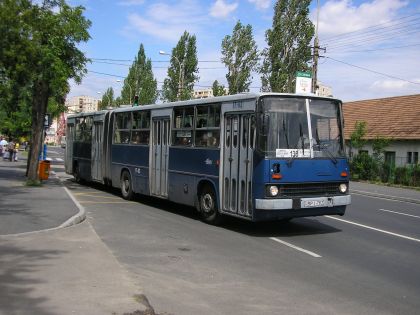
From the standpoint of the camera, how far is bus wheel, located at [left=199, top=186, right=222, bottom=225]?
12062 mm

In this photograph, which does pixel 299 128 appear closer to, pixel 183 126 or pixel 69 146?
pixel 183 126

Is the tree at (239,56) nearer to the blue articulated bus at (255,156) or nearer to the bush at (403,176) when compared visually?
the bush at (403,176)

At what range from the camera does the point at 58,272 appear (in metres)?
7.06

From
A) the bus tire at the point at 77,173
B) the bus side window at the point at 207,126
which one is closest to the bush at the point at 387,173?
the bus tire at the point at 77,173

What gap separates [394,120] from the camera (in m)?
37.8

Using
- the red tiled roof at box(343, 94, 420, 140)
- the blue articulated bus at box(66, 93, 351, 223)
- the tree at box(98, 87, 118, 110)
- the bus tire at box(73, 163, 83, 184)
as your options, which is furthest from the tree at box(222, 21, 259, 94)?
the tree at box(98, 87, 118, 110)

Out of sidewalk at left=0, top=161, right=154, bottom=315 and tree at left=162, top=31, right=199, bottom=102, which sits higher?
tree at left=162, top=31, right=199, bottom=102

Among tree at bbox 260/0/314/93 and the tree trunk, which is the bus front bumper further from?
tree at bbox 260/0/314/93

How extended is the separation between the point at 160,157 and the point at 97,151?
19.8ft

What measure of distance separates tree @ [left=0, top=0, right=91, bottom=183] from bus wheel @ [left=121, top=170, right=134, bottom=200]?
4200 mm

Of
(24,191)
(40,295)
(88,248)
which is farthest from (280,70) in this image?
(40,295)

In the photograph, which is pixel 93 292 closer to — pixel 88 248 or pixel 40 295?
pixel 40 295

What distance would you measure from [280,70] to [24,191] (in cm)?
2730

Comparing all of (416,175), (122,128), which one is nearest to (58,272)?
(122,128)
